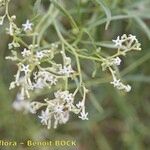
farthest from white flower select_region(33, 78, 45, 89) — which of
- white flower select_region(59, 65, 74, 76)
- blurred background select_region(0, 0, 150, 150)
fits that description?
blurred background select_region(0, 0, 150, 150)

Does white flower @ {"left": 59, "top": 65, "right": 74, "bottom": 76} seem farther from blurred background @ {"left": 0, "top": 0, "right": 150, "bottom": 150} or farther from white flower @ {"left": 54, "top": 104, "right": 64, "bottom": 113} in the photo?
blurred background @ {"left": 0, "top": 0, "right": 150, "bottom": 150}

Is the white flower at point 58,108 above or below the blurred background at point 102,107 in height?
below

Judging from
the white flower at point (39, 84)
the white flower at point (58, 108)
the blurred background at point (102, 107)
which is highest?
the blurred background at point (102, 107)

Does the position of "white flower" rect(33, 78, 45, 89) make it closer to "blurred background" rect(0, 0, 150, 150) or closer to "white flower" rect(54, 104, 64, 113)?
"white flower" rect(54, 104, 64, 113)

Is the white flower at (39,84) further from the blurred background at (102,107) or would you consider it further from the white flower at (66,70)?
the blurred background at (102,107)

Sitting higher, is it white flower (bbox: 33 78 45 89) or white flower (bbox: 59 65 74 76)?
white flower (bbox: 59 65 74 76)

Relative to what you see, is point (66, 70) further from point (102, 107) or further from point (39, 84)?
point (102, 107)

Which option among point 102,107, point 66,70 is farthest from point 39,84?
point 102,107

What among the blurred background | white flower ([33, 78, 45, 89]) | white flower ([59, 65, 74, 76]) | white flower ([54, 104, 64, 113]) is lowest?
white flower ([54, 104, 64, 113])

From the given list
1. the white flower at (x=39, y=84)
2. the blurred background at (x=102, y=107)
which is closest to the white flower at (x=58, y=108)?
the white flower at (x=39, y=84)

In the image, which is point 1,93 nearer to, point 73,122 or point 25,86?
point 73,122

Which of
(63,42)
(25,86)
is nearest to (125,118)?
(63,42)

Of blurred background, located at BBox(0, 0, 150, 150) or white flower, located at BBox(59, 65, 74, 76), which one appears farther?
blurred background, located at BBox(0, 0, 150, 150)
